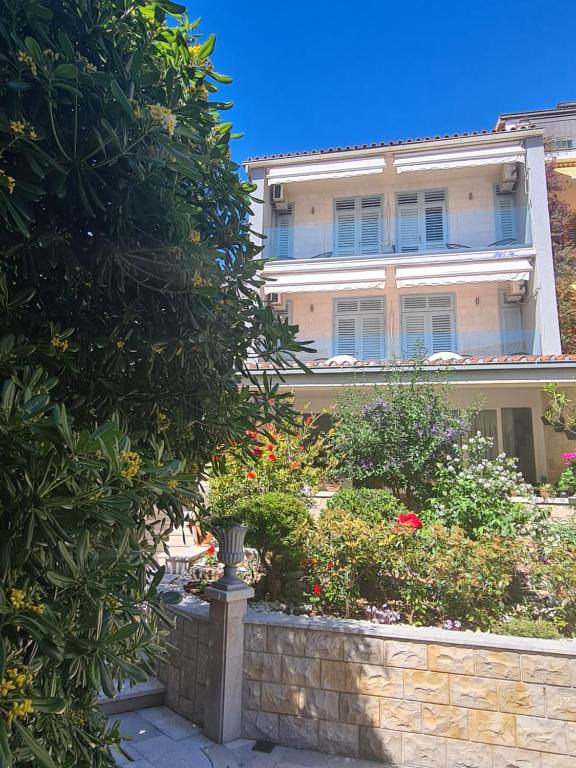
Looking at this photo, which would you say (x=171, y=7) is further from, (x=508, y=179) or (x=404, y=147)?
(x=508, y=179)

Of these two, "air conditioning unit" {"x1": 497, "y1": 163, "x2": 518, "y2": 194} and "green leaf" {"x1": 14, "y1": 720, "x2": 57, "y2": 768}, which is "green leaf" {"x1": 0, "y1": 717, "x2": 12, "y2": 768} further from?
"air conditioning unit" {"x1": 497, "y1": 163, "x2": 518, "y2": 194}

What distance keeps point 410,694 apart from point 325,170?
57.2ft

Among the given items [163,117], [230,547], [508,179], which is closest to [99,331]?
[163,117]

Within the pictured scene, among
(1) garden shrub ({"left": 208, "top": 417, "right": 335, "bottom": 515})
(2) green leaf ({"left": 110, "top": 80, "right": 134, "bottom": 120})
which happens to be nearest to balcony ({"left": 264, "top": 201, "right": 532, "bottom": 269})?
(1) garden shrub ({"left": 208, "top": 417, "right": 335, "bottom": 515})

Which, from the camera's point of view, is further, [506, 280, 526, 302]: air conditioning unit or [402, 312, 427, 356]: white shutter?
[402, 312, 427, 356]: white shutter

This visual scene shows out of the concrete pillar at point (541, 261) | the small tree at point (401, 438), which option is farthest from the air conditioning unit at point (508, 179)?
the small tree at point (401, 438)

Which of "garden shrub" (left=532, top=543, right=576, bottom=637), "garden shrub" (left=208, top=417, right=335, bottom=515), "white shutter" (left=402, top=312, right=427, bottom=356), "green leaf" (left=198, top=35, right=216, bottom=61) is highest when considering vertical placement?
"white shutter" (left=402, top=312, right=427, bottom=356)

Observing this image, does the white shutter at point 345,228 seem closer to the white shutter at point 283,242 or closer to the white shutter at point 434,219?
the white shutter at point 283,242

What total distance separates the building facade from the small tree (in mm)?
4672

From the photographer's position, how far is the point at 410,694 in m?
5.41

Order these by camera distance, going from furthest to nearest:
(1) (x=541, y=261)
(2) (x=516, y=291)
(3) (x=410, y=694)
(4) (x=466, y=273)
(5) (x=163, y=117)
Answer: (2) (x=516, y=291), (4) (x=466, y=273), (1) (x=541, y=261), (3) (x=410, y=694), (5) (x=163, y=117)

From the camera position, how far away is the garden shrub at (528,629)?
5531 mm

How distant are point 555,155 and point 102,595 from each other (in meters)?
26.6

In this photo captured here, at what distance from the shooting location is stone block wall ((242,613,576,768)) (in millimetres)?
5125
